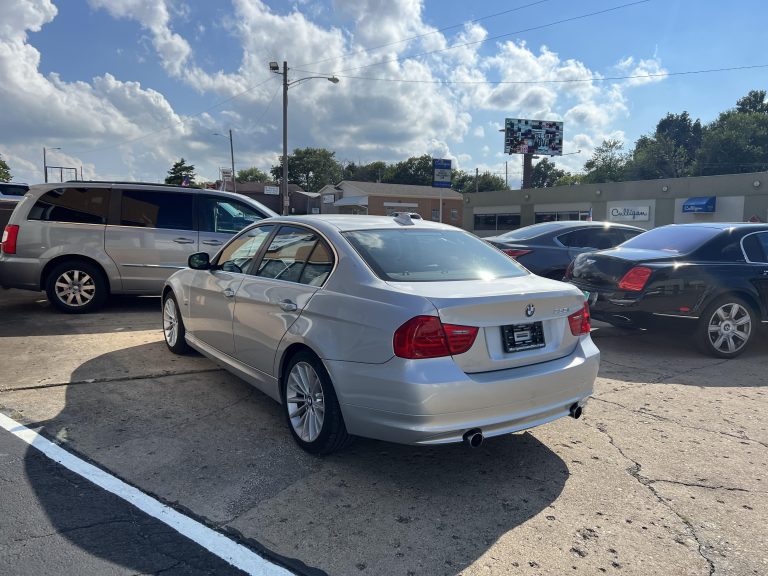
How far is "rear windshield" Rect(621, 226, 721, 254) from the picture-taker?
666 cm

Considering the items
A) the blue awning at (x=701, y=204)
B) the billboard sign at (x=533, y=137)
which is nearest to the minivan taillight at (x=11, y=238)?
the blue awning at (x=701, y=204)

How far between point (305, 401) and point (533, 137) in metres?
48.7

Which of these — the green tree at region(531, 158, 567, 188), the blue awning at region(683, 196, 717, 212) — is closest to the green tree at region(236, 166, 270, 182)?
the green tree at region(531, 158, 567, 188)

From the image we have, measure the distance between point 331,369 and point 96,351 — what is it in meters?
3.83

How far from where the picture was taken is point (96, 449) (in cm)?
376

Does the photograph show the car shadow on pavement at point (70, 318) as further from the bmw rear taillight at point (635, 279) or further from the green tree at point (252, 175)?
the green tree at point (252, 175)

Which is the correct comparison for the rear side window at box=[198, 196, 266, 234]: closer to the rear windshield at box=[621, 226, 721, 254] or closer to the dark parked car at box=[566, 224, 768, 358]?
the dark parked car at box=[566, 224, 768, 358]

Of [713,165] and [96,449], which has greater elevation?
[713,165]

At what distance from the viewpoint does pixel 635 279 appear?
636cm

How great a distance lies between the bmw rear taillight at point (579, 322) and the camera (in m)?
3.73

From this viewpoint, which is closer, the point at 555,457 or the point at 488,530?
the point at 488,530

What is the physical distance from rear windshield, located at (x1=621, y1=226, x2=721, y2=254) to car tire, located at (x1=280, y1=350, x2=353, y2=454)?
491cm

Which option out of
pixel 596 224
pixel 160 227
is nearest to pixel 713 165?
pixel 596 224

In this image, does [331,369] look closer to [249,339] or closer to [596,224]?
[249,339]
